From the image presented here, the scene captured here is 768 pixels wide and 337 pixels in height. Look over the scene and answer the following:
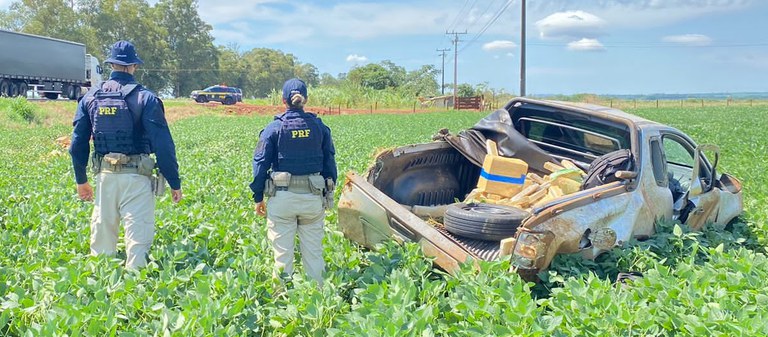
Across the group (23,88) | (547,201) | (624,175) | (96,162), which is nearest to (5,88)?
(23,88)

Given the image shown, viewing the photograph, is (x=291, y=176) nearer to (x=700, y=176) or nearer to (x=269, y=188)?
(x=269, y=188)

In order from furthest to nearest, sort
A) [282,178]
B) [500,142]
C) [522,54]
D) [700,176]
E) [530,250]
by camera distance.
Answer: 1. [522,54]
2. [700,176]
3. [500,142]
4. [282,178]
5. [530,250]

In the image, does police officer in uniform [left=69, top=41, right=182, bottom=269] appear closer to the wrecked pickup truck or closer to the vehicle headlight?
the wrecked pickup truck

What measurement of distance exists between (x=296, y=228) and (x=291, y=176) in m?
0.45

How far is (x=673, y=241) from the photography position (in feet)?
16.9

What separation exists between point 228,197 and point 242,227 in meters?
2.28

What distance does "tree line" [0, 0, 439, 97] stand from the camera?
65.6 meters

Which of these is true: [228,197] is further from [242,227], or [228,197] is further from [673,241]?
[673,241]

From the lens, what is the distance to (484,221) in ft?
16.0

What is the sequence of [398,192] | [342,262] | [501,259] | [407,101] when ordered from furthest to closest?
[407,101]
[398,192]
[342,262]
[501,259]

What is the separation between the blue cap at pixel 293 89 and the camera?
4.63 meters

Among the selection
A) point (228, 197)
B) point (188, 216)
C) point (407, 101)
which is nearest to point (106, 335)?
point (188, 216)

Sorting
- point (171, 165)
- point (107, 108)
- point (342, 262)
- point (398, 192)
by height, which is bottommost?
point (342, 262)

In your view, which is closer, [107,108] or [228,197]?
[107,108]
